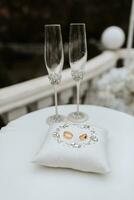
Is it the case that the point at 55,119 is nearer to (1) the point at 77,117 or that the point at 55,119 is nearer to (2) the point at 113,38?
(1) the point at 77,117

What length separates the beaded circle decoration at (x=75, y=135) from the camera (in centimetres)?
71

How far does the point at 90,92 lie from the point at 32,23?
1098 mm

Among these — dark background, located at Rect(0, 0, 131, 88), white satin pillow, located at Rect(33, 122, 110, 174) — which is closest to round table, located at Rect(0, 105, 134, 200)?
white satin pillow, located at Rect(33, 122, 110, 174)

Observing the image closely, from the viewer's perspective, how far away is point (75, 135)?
75 centimetres

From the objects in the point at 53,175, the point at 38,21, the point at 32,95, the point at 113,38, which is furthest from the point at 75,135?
the point at 38,21

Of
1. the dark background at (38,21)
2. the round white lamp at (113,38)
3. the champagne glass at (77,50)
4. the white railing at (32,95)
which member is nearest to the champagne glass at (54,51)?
the champagne glass at (77,50)

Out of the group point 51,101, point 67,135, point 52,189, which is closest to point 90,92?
point 51,101

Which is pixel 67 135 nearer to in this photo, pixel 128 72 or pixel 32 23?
pixel 128 72

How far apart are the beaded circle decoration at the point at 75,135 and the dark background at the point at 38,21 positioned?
5.23ft

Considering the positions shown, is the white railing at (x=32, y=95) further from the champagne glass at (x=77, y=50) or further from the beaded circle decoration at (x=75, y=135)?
the beaded circle decoration at (x=75, y=135)

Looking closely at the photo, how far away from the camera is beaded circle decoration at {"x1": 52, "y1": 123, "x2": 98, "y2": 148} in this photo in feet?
2.34

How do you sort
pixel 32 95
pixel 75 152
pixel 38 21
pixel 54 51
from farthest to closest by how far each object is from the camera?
1. pixel 38 21
2. pixel 32 95
3. pixel 54 51
4. pixel 75 152

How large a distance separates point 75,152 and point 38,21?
1.97 meters

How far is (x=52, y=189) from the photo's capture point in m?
0.64
